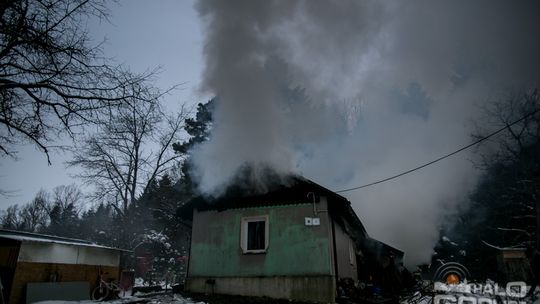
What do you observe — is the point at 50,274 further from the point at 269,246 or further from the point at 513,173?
the point at 513,173

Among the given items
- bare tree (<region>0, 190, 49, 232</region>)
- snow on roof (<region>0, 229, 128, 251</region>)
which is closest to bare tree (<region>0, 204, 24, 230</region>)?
bare tree (<region>0, 190, 49, 232</region>)

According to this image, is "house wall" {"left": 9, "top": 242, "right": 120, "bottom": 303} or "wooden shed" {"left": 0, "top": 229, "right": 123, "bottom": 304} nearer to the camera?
"wooden shed" {"left": 0, "top": 229, "right": 123, "bottom": 304}

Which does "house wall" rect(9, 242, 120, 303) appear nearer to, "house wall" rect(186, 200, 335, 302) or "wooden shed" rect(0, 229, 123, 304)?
"wooden shed" rect(0, 229, 123, 304)

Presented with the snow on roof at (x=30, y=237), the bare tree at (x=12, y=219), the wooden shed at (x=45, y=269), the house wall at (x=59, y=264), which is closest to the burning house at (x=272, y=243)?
the house wall at (x=59, y=264)

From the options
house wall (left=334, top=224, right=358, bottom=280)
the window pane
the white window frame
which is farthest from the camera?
house wall (left=334, top=224, right=358, bottom=280)

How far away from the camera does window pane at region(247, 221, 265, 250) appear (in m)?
11.6

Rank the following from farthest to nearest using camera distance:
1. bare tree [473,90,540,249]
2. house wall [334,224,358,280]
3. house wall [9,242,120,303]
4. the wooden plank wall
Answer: bare tree [473,90,540,249] → house wall [334,224,358,280] → house wall [9,242,120,303] → the wooden plank wall

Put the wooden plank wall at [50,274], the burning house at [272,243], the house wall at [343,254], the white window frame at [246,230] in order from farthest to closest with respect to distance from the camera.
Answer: the house wall at [343,254], the white window frame at [246,230], the burning house at [272,243], the wooden plank wall at [50,274]

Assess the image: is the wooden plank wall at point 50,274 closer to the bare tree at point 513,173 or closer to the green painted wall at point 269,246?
the green painted wall at point 269,246

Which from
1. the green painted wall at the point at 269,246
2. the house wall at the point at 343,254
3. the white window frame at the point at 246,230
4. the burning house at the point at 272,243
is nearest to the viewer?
the burning house at the point at 272,243

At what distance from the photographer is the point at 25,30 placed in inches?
211

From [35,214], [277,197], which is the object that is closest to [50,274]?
[277,197]

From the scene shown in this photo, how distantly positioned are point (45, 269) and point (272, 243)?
763cm

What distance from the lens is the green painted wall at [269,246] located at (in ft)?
34.8
